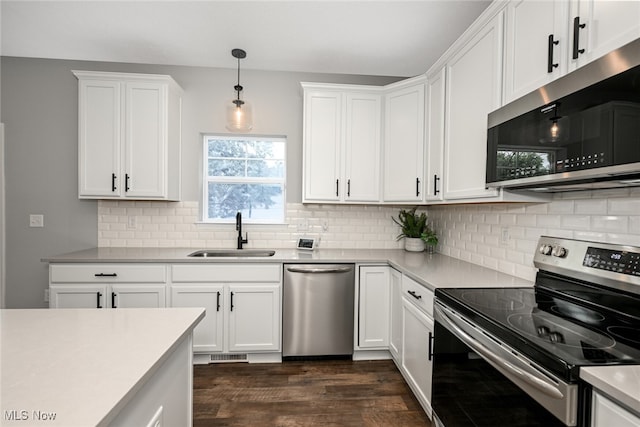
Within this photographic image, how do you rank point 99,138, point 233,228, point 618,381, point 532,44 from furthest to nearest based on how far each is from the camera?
point 233,228, point 99,138, point 532,44, point 618,381

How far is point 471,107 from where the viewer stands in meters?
1.92

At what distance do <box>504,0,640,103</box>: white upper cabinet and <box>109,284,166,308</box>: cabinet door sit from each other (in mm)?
2707

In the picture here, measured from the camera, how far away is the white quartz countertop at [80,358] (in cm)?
61

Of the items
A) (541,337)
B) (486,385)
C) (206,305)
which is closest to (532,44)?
(541,337)

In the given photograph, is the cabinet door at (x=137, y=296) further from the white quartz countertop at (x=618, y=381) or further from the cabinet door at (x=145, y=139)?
the white quartz countertop at (x=618, y=381)

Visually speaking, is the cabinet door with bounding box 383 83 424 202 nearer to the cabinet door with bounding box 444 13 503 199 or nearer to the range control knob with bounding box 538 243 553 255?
the cabinet door with bounding box 444 13 503 199

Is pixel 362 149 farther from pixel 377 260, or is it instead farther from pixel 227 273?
pixel 227 273

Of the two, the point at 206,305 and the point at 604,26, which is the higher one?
the point at 604,26

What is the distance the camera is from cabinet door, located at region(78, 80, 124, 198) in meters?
2.71

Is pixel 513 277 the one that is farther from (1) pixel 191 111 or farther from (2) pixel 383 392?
(1) pixel 191 111

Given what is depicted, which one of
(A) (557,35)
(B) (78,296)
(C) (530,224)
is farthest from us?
(B) (78,296)

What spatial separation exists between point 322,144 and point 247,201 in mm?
998

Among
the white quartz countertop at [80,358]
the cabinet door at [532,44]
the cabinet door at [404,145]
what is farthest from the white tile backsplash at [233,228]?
the white quartz countertop at [80,358]

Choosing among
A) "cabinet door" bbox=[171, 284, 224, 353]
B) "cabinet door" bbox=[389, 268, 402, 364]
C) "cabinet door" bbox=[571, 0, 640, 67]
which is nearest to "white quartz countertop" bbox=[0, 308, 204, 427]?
"cabinet door" bbox=[171, 284, 224, 353]
